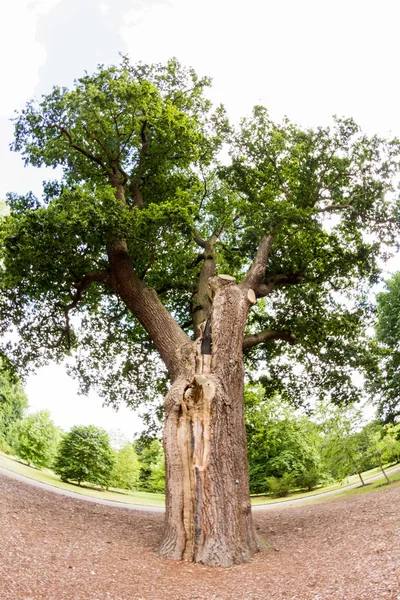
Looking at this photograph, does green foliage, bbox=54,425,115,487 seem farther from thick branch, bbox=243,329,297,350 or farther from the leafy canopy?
thick branch, bbox=243,329,297,350

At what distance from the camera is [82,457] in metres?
20.7

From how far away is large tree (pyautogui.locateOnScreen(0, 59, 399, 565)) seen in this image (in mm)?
7208

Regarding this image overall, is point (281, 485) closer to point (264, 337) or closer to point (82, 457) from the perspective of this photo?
point (82, 457)

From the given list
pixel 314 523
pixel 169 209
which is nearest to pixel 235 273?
pixel 169 209

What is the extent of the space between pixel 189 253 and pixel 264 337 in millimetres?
3648

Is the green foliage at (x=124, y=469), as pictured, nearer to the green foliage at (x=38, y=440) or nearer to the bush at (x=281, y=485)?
the green foliage at (x=38, y=440)

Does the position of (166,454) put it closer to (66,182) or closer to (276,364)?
(276,364)

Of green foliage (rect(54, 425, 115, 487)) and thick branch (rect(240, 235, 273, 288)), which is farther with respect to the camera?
green foliage (rect(54, 425, 115, 487))

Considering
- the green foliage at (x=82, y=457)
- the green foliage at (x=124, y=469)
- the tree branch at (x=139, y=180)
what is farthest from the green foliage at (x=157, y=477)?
the tree branch at (x=139, y=180)

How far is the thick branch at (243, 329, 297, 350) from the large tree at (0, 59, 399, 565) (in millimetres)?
47

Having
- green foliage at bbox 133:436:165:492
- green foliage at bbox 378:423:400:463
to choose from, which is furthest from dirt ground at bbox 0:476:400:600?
green foliage at bbox 133:436:165:492

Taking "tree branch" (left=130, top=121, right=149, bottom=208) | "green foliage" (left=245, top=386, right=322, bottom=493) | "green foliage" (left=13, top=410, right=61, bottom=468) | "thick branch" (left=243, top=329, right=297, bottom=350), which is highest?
"tree branch" (left=130, top=121, right=149, bottom=208)

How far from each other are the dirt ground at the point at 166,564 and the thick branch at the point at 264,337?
3779 mm

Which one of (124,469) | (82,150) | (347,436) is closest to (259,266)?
(82,150)
